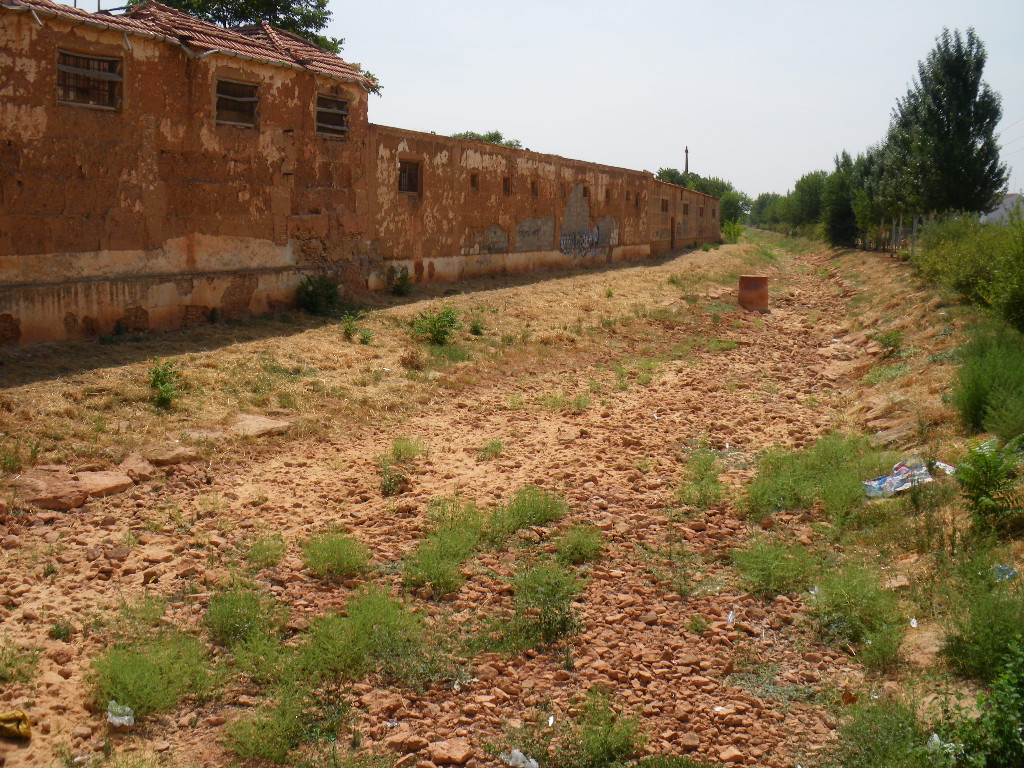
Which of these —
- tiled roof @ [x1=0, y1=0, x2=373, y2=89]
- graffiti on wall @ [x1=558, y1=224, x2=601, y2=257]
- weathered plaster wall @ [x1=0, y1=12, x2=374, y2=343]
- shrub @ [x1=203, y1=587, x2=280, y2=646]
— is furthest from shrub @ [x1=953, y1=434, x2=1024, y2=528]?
graffiti on wall @ [x1=558, y1=224, x2=601, y2=257]

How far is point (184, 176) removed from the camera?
35.7ft

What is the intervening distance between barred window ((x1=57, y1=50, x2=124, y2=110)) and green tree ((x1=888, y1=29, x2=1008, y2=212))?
21.7 meters

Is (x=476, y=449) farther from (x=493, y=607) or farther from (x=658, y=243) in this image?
(x=658, y=243)

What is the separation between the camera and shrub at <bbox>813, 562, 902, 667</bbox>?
4531 millimetres

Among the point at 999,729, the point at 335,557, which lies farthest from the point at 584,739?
the point at 335,557

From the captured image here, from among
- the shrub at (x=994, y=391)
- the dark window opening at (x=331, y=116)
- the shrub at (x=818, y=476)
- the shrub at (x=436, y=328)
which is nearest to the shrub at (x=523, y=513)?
the shrub at (x=818, y=476)

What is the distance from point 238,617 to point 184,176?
7674 mm

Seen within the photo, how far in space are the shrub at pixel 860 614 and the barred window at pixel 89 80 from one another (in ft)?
30.5

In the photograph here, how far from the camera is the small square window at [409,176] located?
51.8 ft

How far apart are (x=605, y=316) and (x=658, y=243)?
57.8ft

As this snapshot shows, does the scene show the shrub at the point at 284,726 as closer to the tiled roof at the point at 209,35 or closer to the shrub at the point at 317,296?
the tiled roof at the point at 209,35

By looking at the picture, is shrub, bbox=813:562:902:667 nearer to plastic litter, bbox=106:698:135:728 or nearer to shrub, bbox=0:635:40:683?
plastic litter, bbox=106:698:135:728

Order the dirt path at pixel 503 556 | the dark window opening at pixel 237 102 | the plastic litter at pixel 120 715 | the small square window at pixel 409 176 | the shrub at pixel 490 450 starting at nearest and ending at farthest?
the plastic litter at pixel 120 715
the dirt path at pixel 503 556
the shrub at pixel 490 450
the dark window opening at pixel 237 102
the small square window at pixel 409 176

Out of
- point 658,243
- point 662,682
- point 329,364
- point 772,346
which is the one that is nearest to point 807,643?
point 662,682
